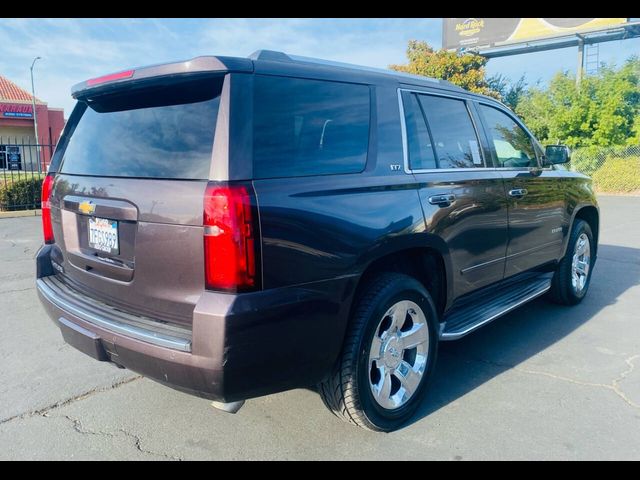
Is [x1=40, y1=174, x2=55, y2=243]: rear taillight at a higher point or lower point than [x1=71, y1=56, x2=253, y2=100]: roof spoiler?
lower

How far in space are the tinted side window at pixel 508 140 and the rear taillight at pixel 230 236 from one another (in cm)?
258

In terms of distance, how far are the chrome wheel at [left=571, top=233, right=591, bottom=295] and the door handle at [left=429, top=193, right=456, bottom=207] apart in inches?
98.6

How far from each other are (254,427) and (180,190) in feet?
4.74

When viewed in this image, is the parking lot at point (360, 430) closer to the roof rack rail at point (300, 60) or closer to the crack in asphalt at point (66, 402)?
the crack in asphalt at point (66, 402)

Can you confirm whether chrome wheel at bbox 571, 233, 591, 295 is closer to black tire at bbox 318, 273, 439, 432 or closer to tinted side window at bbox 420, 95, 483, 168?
tinted side window at bbox 420, 95, 483, 168

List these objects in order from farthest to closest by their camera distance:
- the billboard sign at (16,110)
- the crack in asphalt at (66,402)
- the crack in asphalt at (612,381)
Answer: the billboard sign at (16,110)
the crack in asphalt at (612,381)
the crack in asphalt at (66,402)

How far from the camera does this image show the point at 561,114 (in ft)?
70.4

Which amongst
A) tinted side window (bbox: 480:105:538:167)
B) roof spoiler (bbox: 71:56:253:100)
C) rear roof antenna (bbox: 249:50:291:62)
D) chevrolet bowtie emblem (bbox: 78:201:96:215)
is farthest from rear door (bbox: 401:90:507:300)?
chevrolet bowtie emblem (bbox: 78:201:96:215)

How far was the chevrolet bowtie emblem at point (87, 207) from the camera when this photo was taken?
8.70 ft

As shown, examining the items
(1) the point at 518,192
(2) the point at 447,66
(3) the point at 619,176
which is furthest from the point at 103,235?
(2) the point at 447,66

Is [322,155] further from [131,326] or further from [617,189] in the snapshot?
[617,189]

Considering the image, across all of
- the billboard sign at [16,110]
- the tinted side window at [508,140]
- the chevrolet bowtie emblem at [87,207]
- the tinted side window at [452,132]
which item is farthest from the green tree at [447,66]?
the billboard sign at [16,110]

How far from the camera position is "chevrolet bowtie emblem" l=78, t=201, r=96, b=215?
8.70 feet
